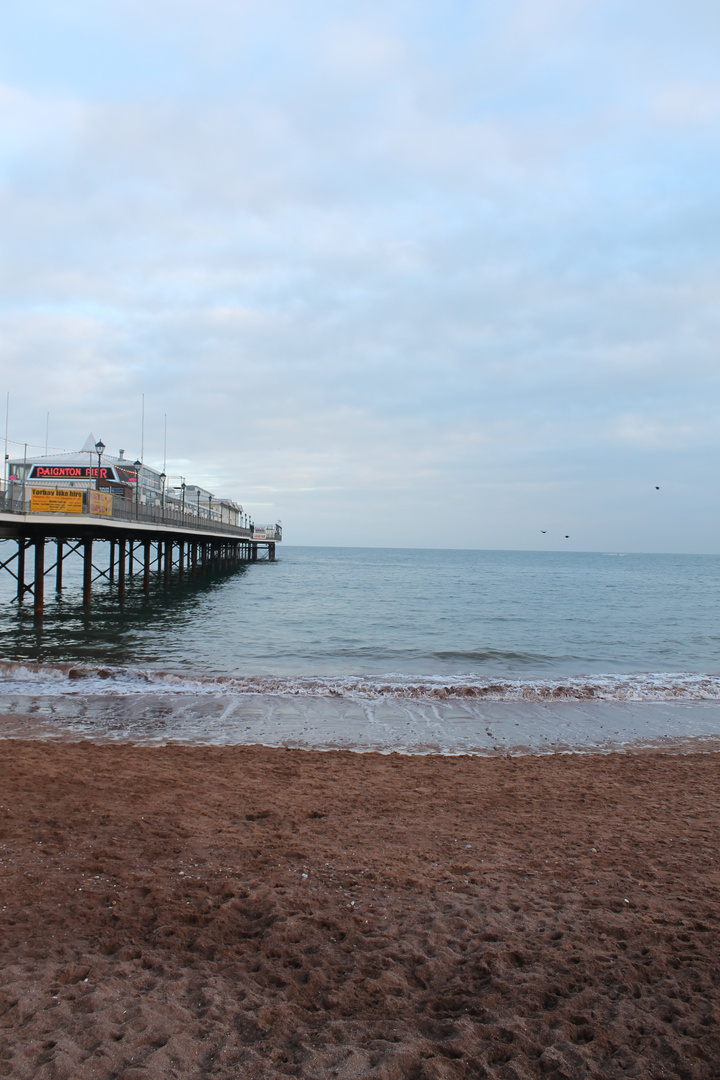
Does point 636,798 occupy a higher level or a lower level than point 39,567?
lower

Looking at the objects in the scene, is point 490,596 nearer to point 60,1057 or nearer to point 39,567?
point 39,567

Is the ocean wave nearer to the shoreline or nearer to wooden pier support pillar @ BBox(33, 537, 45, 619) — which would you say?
the shoreline

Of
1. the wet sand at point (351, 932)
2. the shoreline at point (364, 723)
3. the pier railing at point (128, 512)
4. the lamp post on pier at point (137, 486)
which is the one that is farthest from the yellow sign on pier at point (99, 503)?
the wet sand at point (351, 932)

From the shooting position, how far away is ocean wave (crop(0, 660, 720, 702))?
14602mm

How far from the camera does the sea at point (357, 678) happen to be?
37.8 feet

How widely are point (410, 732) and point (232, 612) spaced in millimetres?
21016

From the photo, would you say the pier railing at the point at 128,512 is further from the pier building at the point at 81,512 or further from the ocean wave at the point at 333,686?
the ocean wave at the point at 333,686

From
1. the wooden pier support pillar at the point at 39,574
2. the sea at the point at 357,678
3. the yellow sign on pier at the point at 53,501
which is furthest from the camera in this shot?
the wooden pier support pillar at the point at 39,574

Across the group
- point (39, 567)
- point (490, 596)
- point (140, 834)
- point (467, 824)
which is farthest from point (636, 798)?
point (490, 596)

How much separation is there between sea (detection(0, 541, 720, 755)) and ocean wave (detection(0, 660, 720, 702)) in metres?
0.06

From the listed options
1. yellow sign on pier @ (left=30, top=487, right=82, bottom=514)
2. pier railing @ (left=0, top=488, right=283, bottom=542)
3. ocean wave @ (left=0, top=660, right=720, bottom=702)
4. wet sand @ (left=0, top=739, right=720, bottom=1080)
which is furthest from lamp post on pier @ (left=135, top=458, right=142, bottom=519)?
wet sand @ (left=0, top=739, right=720, bottom=1080)

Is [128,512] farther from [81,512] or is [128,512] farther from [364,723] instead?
[364,723]

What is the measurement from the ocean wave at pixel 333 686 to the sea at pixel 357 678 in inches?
2.2

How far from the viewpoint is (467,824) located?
6.64m
